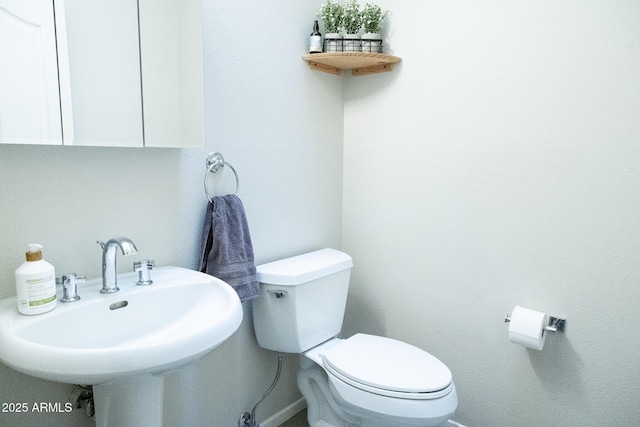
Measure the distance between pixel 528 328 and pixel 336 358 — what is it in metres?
0.69

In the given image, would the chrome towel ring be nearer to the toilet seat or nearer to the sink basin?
the sink basin

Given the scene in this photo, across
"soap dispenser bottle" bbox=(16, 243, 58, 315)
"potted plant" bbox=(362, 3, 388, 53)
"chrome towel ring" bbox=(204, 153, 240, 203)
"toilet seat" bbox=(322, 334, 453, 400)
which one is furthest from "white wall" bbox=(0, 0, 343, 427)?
"toilet seat" bbox=(322, 334, 453, 400)

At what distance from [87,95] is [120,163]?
0.69 feet

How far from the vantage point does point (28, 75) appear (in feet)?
3.47

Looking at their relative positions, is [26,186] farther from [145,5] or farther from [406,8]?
[406,8]

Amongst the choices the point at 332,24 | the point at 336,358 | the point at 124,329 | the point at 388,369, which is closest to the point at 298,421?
the point at 336,358

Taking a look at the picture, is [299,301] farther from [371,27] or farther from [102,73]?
[371,27]

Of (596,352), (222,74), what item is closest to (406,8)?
(222,74)

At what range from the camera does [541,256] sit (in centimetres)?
153

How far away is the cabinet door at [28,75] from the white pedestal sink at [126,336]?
448 millimetres

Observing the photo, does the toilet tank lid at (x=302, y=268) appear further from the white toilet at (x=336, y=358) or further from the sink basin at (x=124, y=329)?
the sink basin at (x=124, y=329)

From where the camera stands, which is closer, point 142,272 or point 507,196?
point 142,272

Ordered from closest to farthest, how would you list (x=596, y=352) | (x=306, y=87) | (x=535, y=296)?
(x=596, y=352)
(x=535, y=296)
(x=306, y=87)

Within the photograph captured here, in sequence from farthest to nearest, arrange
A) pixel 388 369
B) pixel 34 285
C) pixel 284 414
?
1. pixel 284 414
2. pixel 388 369
3. pixel 34 285
